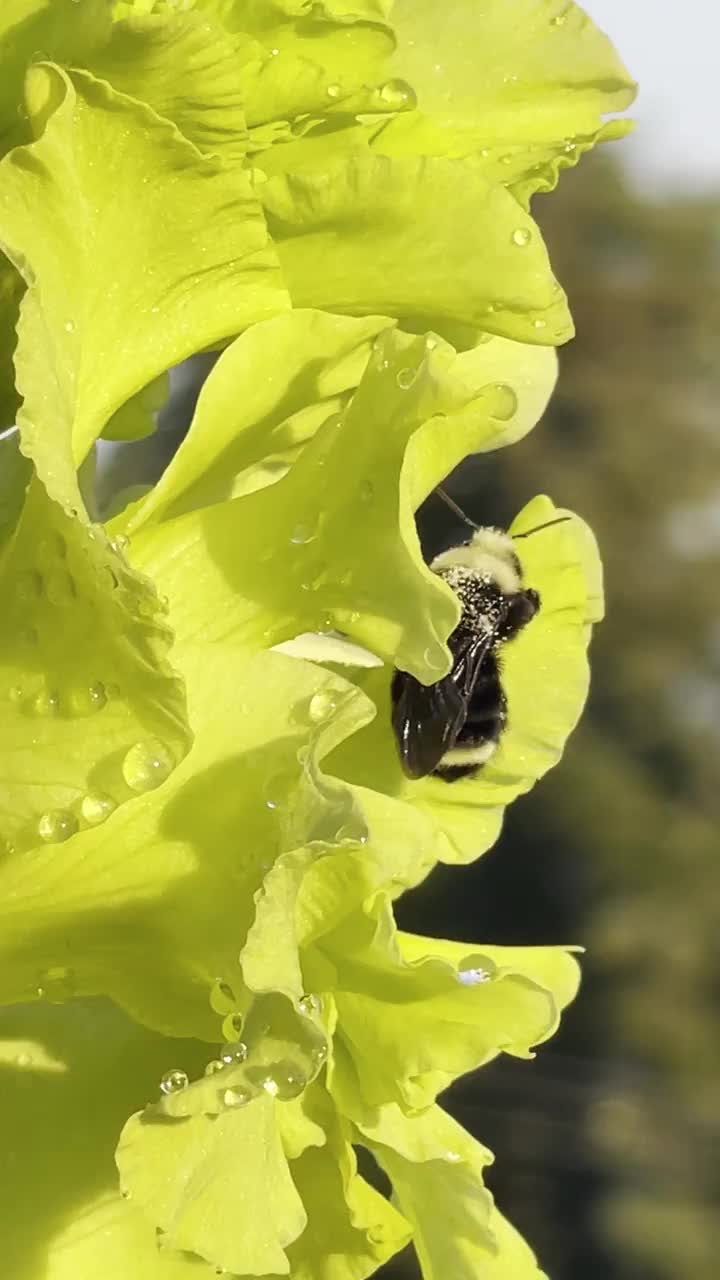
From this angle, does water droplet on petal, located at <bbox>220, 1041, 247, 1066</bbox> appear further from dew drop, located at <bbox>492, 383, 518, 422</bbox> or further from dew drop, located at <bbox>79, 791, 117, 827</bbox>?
dew drop, located at <bbox>492, 383, 518, 422</bbox>

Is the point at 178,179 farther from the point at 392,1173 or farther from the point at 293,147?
the point at 392,1173

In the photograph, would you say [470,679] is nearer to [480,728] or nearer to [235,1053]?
[480,728]

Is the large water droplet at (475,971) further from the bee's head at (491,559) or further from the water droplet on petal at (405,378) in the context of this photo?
the bee's head at (491,559)

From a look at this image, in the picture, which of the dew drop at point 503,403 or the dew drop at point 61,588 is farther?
the dew drop at point 503,403

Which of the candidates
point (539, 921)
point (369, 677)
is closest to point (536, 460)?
point (539, 921)

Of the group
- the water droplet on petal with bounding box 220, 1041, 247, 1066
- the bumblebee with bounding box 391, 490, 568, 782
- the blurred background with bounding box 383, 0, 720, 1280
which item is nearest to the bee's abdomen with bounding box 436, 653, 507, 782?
the bumblebee with bounding box 391, 490, 568, 782

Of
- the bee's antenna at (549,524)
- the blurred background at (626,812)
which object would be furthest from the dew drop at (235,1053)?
the blurred background at (626,812)
